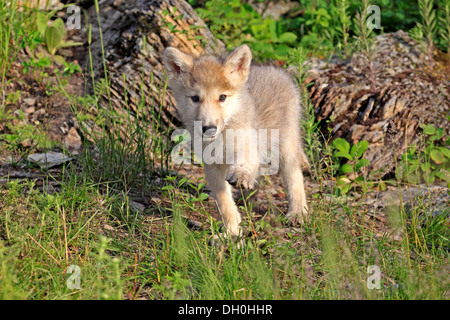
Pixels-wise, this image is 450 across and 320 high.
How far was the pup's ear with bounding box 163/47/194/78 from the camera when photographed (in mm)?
3719

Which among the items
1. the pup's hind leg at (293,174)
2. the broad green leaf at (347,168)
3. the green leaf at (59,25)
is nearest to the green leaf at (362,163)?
the broad green leaf at (347,168)

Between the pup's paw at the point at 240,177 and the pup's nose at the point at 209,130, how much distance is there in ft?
0.96

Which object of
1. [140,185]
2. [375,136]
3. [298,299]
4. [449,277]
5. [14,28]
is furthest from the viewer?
[14,28]

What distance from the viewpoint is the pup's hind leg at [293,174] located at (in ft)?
13.9

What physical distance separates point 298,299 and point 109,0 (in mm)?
4590

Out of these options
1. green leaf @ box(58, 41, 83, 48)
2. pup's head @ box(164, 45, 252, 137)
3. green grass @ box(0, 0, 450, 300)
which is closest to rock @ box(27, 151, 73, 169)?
green grass @ box(0, 0, 450, 300)

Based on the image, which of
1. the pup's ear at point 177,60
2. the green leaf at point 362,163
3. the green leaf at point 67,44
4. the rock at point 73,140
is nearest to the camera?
the pup's ear at point 177,60

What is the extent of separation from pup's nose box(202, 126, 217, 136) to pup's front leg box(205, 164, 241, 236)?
448 millimetres

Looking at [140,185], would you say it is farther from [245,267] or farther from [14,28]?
[14,28]

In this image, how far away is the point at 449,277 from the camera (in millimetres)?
2754

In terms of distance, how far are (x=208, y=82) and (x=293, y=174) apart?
3.99 feet

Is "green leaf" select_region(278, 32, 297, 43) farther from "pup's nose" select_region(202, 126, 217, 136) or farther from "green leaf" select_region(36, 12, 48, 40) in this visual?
"pup's nose" select_region(202, 126, 217, 136)

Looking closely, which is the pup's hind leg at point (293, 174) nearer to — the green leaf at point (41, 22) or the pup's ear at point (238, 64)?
the pup's ear at point (238, 64)
